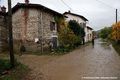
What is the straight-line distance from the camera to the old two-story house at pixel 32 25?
Answer: 27703 millimetres

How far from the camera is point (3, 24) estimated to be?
28.5m

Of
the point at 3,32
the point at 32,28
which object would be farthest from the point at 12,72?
the point at 3,32

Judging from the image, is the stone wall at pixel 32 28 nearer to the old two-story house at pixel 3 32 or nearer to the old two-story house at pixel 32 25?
the old two-story house at pixel 32 25

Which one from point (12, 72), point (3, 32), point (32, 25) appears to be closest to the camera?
point (12, 72)

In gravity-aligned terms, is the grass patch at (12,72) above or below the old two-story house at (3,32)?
below

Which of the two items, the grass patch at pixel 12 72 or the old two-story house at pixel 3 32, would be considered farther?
the old two-story house at pixel 3 32

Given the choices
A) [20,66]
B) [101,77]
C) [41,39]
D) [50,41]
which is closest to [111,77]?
[101,77]

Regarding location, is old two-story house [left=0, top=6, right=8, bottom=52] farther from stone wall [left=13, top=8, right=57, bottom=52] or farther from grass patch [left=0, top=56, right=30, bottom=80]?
grass patch [left=0, top=56, right=30, bottom=80]

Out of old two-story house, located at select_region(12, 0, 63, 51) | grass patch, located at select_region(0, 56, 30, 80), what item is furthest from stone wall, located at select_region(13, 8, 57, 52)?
grass patch, located at select_region(0, 56, 30, 80)

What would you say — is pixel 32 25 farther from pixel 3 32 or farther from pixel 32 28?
pixel 3 32

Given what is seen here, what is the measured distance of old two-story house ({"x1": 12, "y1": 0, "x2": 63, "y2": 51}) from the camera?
27703 mm

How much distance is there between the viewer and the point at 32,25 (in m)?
27.9

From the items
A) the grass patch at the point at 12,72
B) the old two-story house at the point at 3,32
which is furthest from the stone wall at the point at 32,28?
the grass patch at the point at 12,72

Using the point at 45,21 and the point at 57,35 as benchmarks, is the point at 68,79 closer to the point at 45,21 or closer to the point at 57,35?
the point at 45,21
